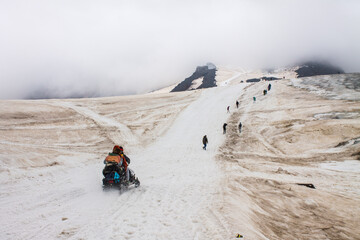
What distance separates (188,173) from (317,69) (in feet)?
589

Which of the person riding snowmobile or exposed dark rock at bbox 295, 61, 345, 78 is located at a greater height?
exposed dark rock at bbox 295, 61, 345, 78

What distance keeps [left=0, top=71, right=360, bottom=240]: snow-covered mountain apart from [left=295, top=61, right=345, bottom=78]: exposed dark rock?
427 feet

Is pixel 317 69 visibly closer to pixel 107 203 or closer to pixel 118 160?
pixel 118 160

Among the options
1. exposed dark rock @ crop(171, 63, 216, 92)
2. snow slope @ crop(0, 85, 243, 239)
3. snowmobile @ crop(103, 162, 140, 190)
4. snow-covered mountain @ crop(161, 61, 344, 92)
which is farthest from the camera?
snow-covered mountain @ crop(161, 61, 344, 92)

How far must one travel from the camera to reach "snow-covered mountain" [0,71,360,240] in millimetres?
6398

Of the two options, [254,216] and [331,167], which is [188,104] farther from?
[254,216]

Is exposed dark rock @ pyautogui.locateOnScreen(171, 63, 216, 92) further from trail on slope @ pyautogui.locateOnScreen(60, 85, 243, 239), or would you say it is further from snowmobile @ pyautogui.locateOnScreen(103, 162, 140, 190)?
snowmobile @ pyautogui.locateOnScreen(103, 162, 140, 190)

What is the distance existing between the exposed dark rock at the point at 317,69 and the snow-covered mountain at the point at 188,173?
13003 centimetres

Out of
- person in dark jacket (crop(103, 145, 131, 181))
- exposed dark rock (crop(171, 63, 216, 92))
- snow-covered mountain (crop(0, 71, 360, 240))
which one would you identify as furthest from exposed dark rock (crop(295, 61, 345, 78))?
person in dark jacket (crop(103, 145, 131, 181))

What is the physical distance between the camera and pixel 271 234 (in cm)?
651

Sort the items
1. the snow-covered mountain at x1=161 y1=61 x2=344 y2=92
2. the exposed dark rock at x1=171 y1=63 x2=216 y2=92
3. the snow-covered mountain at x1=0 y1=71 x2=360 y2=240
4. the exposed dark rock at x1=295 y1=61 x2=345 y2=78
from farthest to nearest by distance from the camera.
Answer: the exposed dark rock at x1=295 y1=61 x2=345 y2=78
the snow-covered mountain at x1=161 y1=61 x2=344 y2=92
the exposed dark rock at x1=171 y1=63 x2=216 y2=92
the snow-covered mountain at x1=0 y1=71 x2=360 y2=240

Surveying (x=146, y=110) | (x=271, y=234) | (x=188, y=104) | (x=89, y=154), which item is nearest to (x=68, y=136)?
(x=89, y=154)

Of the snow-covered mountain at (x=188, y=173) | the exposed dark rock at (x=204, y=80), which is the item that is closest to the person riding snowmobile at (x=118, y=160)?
the snow-covered mountain at (x=188, y=173)

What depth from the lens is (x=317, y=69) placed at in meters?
155
